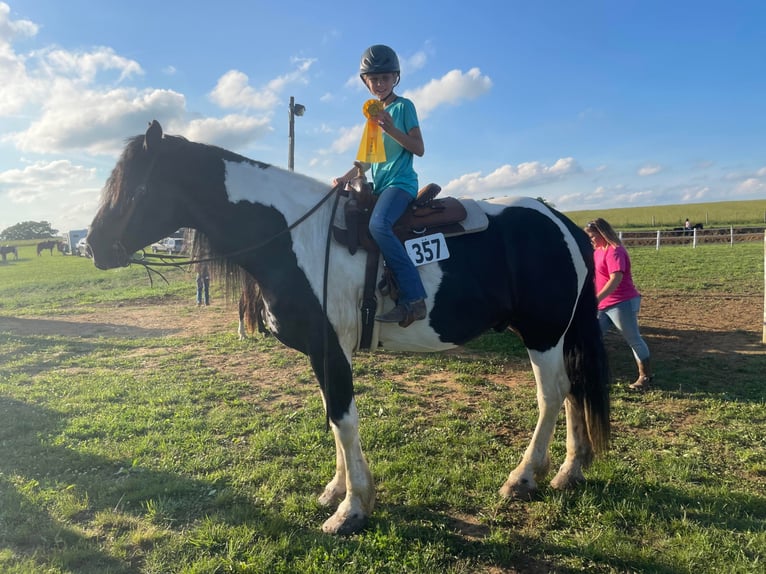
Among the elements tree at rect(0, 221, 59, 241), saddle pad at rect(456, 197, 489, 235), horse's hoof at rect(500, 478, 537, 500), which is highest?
tree at rect(0, 221, 59, 241)

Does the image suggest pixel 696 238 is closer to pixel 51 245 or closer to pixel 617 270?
pixel 617 270

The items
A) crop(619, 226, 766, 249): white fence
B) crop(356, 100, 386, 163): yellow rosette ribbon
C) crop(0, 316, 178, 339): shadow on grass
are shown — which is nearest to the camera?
crop(356, 100, 386, 163): yellow rosette ribbon

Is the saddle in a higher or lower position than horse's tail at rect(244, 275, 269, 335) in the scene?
higher

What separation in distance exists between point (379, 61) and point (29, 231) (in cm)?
15966

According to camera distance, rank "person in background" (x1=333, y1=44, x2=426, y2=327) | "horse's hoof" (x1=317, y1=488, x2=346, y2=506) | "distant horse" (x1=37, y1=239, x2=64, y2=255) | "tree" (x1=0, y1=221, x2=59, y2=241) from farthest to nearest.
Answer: "tree" (x1=0, y1=221, x2=59, y2=241) → "distant horse" (x1=37, y1=239, x2=64, y2=255) → "horse's hoof" (x1=317, y1=488, x2=346, y2=506) → "person in background" (x1=333, y1=44, x2=426, y2=327)

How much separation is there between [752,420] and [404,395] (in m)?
3.77

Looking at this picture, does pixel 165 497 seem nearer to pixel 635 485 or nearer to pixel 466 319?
pixel 466 319

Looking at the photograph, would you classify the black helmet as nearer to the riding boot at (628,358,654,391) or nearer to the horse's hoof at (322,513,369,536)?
the horse's hoof at (322,513,369,536)

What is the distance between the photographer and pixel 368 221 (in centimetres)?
319

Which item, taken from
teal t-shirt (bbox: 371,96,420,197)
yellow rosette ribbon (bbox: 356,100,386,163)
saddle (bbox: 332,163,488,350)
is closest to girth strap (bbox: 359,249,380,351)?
saddle (bbox: 332,163,488,350)

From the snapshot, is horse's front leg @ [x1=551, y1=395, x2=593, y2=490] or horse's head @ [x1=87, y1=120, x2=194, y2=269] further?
horse's front leg @ [x1=551, y1=395, x2=593, y2=490]

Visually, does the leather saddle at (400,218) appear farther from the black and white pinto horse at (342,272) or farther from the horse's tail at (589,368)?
the horse's tail at (589,368)

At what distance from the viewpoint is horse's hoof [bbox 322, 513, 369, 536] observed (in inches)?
120

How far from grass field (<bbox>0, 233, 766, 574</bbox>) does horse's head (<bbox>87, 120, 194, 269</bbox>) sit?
6.63 feet
